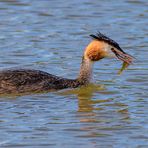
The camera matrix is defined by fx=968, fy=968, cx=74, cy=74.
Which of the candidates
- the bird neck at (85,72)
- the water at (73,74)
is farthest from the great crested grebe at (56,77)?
the water at (73,74)

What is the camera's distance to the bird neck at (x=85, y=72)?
1575 centimetres

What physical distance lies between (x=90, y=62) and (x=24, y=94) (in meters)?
1.40

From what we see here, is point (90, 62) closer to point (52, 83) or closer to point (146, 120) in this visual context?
point (52, 83)

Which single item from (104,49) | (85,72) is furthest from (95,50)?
(85,72)

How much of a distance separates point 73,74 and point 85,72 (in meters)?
0.66

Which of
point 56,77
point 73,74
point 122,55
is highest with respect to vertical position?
point 122,55

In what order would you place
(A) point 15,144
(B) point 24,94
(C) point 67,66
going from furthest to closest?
(C) point 67,66, (B) point 24,94, (A) point 15,144

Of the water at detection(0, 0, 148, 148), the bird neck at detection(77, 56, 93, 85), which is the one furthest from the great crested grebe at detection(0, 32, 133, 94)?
the water at detection(0, 0, 148, 148)

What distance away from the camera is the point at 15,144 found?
1191cm

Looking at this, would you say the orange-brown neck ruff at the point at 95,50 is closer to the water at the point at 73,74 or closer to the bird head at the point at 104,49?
the bird head at the point at 104,49

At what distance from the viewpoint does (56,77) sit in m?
15.4

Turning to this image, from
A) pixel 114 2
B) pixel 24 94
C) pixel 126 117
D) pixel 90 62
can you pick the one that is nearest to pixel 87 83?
pixel 90 62

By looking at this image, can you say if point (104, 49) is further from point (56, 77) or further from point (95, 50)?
point (56, 77)

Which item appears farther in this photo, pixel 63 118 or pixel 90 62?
pixel 90 62
